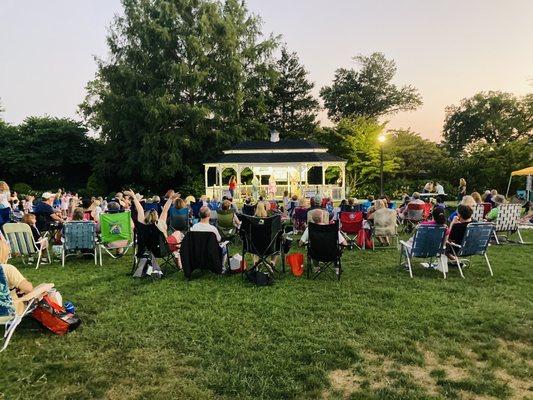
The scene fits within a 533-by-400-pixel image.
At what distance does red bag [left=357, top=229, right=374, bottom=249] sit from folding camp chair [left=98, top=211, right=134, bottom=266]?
537cm

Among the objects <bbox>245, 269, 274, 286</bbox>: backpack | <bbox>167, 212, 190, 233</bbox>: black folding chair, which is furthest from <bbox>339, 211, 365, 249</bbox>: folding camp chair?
<bbox>167, 212, 190, 233</bbox>: black folding chair

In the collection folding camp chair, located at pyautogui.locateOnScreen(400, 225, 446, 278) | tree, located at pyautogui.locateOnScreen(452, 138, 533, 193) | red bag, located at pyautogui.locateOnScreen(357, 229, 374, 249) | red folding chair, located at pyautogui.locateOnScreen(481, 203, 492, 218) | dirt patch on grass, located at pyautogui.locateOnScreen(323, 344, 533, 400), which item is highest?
tree, located at pyautogui.locateOnScreen(452, 138, 533, 193)

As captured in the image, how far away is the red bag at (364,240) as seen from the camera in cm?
909

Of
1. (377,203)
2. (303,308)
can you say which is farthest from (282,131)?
(303,308)

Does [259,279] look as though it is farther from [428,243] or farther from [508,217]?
[508,217]

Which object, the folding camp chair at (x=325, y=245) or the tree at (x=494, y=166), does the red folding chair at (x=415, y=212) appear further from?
the tree at (x=494, y=166)

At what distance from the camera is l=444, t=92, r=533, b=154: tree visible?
4422cm

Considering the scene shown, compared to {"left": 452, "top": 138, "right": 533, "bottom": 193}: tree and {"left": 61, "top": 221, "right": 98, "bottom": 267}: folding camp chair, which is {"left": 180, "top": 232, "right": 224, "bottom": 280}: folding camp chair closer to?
{"left": 61, "top": 221, "right": 98, "bottom": 267}: folding camp chair

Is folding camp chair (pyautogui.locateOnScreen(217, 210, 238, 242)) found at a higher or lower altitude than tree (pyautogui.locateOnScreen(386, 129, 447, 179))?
lower

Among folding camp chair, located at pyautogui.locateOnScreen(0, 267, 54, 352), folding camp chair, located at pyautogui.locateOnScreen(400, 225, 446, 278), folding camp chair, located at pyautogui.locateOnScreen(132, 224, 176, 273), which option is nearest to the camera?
folding camp chair, located at pyautogui.locateOnScreen(0, 267, 54, 352)

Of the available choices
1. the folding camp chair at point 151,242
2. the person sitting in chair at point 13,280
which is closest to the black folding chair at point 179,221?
the folding camp chair at point 151,242

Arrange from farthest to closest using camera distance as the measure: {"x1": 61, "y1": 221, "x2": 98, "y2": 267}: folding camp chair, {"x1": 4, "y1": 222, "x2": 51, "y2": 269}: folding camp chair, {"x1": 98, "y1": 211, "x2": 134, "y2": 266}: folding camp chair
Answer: {"x1": 98, "y1": 211, "x2": 134, "y2": 266}: folding camp chair < {"x1": 61, "y1": 221, "x2": 98, "y2": 267}: folding camp chair < {"x1": 4, "y1": 222, "x2": 51, "y2": 269}: folding camp chair

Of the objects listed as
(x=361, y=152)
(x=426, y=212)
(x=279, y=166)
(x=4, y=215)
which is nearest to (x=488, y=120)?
(x=361, y=152)

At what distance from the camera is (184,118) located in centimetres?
2983
